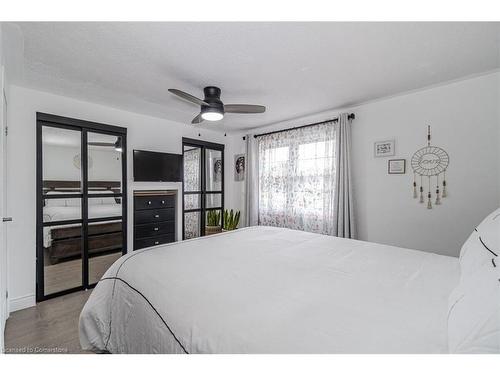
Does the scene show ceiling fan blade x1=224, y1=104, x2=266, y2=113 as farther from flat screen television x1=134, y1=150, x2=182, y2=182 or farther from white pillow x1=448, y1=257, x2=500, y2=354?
white pillow x1=448, y1=257, x2=500, y2=354

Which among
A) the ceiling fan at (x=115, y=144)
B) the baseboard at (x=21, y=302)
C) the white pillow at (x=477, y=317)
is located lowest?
the baseboard at (x=21, y=302)

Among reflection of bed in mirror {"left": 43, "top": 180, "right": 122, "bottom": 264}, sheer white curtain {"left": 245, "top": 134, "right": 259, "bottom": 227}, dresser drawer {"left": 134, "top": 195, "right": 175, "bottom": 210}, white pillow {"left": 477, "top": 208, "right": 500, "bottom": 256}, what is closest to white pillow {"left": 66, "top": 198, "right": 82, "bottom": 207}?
reflection of bed in mirror {"left": 43, "top": 180, "right": 122, "bottom": 264}

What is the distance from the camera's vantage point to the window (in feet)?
10.7

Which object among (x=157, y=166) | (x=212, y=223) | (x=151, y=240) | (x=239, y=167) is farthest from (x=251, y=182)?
(x=151, y=240)

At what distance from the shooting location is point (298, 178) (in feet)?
11.7

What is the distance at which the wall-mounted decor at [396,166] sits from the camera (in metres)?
2.69

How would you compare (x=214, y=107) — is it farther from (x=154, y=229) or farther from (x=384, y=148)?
(x=154, y=229)

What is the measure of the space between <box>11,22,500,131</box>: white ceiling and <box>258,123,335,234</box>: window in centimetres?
80

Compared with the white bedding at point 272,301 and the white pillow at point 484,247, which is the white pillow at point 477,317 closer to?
the white bedding at point 272,301

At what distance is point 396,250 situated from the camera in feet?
6.10

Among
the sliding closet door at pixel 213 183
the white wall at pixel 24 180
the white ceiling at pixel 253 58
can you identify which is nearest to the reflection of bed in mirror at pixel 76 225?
the white wall at pixel 24 180

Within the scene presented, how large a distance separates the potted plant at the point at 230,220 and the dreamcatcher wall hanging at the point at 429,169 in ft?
9.33

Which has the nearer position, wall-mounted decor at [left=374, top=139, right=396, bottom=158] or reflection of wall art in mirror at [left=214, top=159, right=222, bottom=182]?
wall-mounted decor at [left=374, top=139, right=396, bottom=158]

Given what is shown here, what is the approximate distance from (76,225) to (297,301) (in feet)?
9.78
